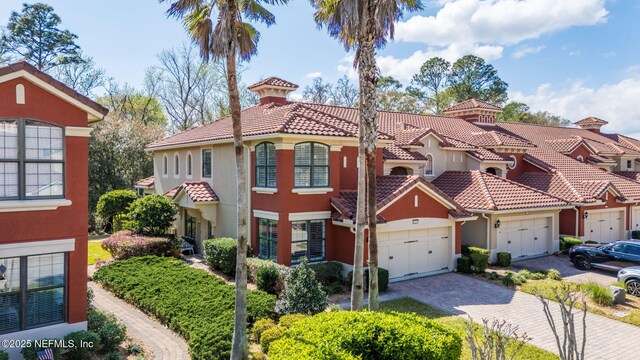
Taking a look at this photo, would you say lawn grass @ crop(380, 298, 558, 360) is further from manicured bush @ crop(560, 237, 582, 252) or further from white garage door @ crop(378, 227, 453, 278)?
manicured bush @ crop(560, 237, 582, 252)

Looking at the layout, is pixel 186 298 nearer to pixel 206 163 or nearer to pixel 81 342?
pixel 81 342

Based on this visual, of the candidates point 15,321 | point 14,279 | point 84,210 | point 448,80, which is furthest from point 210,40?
point 448,80

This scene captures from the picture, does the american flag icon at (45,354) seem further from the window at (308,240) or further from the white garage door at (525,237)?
the white garage door at (525,237)

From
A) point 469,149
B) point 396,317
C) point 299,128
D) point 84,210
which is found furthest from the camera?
point 469,149

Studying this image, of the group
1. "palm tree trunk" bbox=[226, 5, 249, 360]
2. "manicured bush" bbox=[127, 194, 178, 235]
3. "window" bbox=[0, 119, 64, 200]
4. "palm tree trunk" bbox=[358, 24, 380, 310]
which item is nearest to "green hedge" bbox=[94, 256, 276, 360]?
"palm tree trunk" bbox=[226, 5, 249, 360]

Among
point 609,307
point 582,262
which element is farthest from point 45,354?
point 582,262

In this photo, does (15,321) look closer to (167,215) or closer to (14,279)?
(14,279)

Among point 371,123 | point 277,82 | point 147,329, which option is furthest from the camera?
point 277,82
